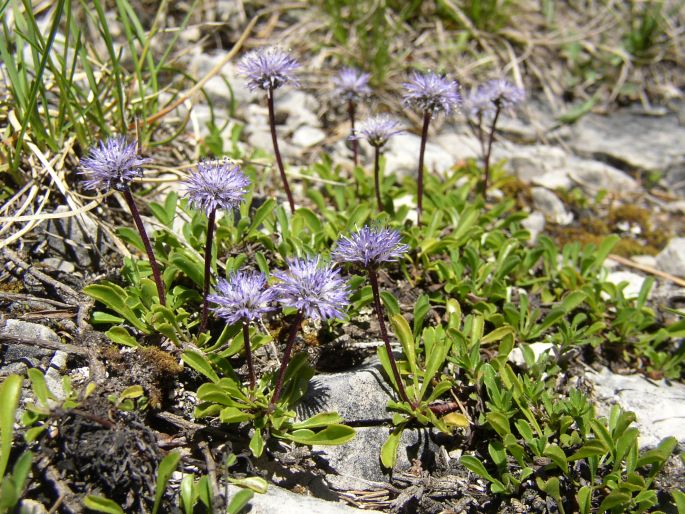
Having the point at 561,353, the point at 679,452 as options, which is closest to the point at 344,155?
the point at 561,353

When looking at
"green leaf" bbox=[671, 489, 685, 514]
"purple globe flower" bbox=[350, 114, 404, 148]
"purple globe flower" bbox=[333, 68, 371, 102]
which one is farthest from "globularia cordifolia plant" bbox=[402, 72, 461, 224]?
"green leaf" bbox=[671, 489, 685, 514]

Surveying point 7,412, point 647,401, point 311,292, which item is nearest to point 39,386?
point 7,412

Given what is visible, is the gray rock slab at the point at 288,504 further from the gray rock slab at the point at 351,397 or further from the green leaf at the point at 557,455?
the green leaf at the point at 557,455

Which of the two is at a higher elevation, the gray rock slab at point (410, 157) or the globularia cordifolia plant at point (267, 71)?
the globularia cordifolia plant at point (267, 71)

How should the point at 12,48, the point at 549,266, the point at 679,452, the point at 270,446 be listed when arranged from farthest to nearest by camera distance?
1. the point at 12,48
2. the point at 549,266
3. the point at 679,452
4. the point at 270,446

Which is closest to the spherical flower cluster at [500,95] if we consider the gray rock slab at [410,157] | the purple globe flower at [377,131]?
the gray rock slab at [410,157]

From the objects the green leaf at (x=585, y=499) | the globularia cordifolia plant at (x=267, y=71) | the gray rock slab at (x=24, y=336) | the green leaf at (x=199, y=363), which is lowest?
the green leaf at (x=585, y=499)

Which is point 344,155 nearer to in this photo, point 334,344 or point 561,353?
point 334,344

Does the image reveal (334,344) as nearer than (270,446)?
No
